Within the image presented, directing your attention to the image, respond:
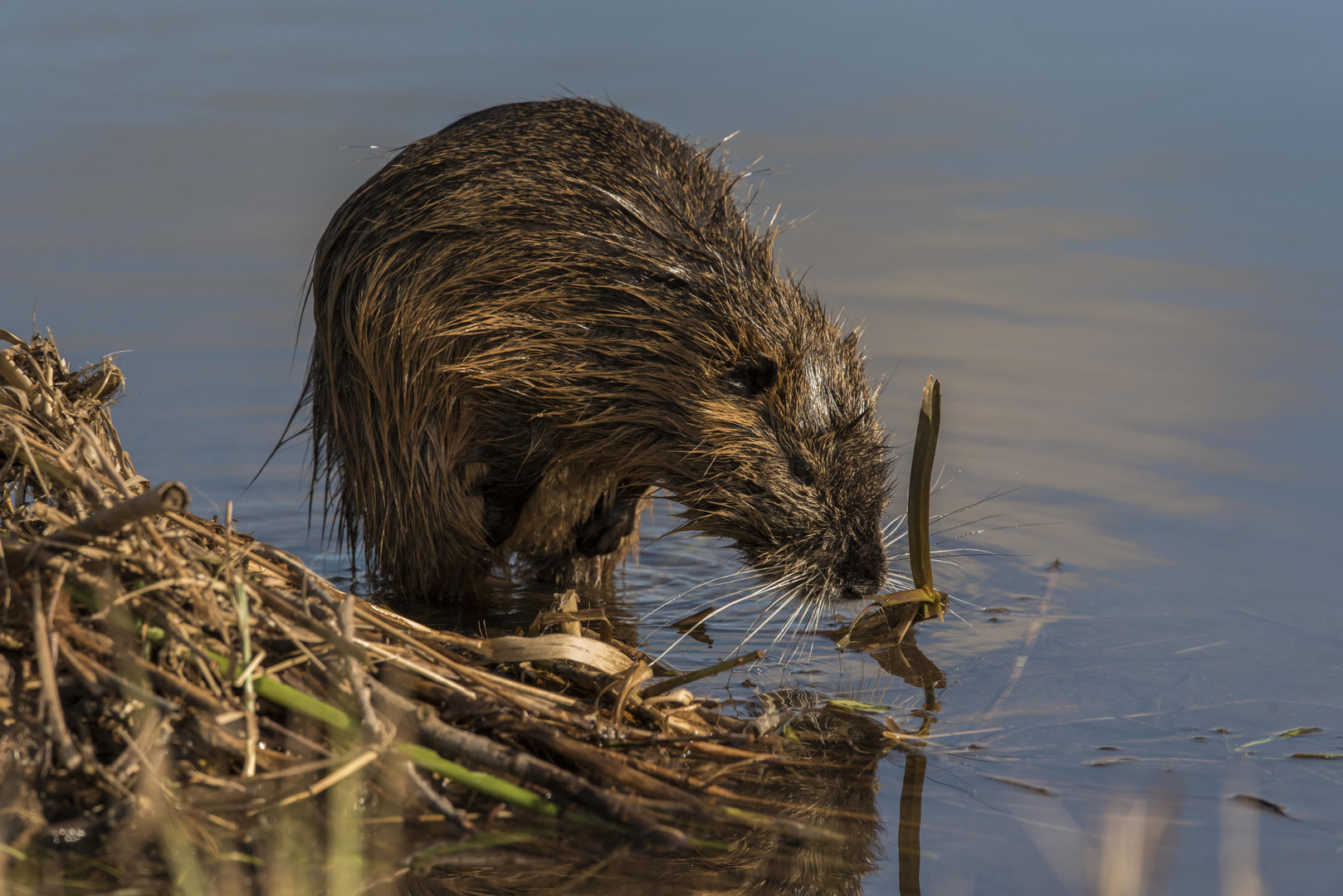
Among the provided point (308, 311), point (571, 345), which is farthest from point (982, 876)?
point (308, 311)

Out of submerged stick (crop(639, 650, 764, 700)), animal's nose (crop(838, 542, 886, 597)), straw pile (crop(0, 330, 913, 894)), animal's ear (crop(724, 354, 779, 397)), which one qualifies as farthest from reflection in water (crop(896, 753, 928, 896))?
animal's ear (crop(724, 354, 779, 397))

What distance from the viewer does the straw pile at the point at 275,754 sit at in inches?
89.3

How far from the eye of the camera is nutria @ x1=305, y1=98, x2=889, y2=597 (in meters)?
3.88

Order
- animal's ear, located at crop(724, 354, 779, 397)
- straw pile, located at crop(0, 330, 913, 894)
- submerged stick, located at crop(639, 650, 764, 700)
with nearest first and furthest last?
straw pile, located at crop(0, 330, 913, 894) → submerged stick, located at crop(639, 650, 764, 700) → animal's ear, located at crop(724, 354, 779, 397)

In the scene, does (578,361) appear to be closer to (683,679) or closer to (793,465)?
(793,465)

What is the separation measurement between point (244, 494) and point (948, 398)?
295 cm

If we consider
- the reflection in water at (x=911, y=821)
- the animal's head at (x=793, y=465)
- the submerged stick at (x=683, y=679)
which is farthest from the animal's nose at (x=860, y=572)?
the submerged stick at (x=683, y=679)

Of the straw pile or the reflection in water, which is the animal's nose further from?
the straw pile

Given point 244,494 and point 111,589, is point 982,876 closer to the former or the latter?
point 111,589

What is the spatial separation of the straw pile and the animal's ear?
4.52 feet

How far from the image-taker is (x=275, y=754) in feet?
7.85

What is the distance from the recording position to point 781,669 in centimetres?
376

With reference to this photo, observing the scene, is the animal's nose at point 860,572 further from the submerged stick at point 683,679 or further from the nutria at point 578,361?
the submerged stick at point 683,679

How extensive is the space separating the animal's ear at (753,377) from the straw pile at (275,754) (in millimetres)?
1379
